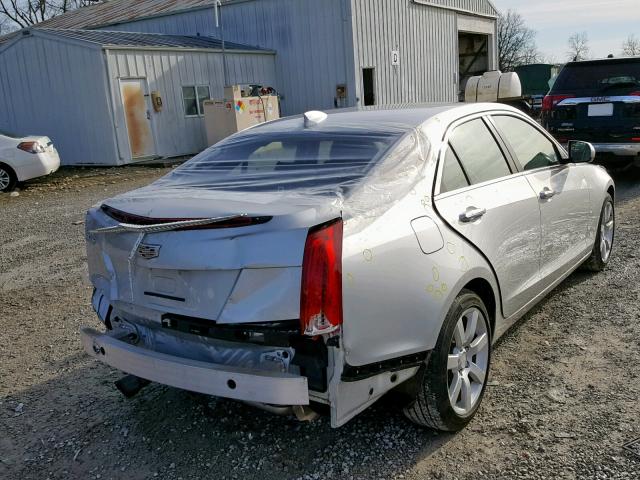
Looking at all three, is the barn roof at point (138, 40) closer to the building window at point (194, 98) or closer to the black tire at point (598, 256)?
the building window at point (194, 98)

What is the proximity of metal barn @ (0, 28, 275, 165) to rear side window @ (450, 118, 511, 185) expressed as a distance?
13.6 meters

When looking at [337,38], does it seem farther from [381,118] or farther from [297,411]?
[297,411]

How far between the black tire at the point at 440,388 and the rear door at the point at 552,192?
125 centimetres

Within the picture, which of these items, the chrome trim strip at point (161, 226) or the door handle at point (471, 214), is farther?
the door handle at point (471, 214)

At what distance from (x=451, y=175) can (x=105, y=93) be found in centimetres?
1393

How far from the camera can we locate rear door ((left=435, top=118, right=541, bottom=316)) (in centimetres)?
303

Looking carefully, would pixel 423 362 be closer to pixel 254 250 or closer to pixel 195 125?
pixel 254 250

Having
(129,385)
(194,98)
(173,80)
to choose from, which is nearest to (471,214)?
(129,385)

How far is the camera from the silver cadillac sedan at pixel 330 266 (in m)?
2.36

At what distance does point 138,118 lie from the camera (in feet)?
53.2

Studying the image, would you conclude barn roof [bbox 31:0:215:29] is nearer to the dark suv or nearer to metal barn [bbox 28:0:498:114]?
metal barn [bbox 28:0:498:114]

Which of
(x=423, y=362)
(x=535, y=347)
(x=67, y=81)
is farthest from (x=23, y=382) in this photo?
(x=67, y=81)

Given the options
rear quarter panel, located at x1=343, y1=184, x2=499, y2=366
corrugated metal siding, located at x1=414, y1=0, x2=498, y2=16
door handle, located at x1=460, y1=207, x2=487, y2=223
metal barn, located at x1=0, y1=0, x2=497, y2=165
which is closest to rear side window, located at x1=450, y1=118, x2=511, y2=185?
door handle, located at x1=460, y1=207, x2=487, y2=223

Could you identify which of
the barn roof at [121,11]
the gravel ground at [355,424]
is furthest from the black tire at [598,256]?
the barn roof at [121,11]
